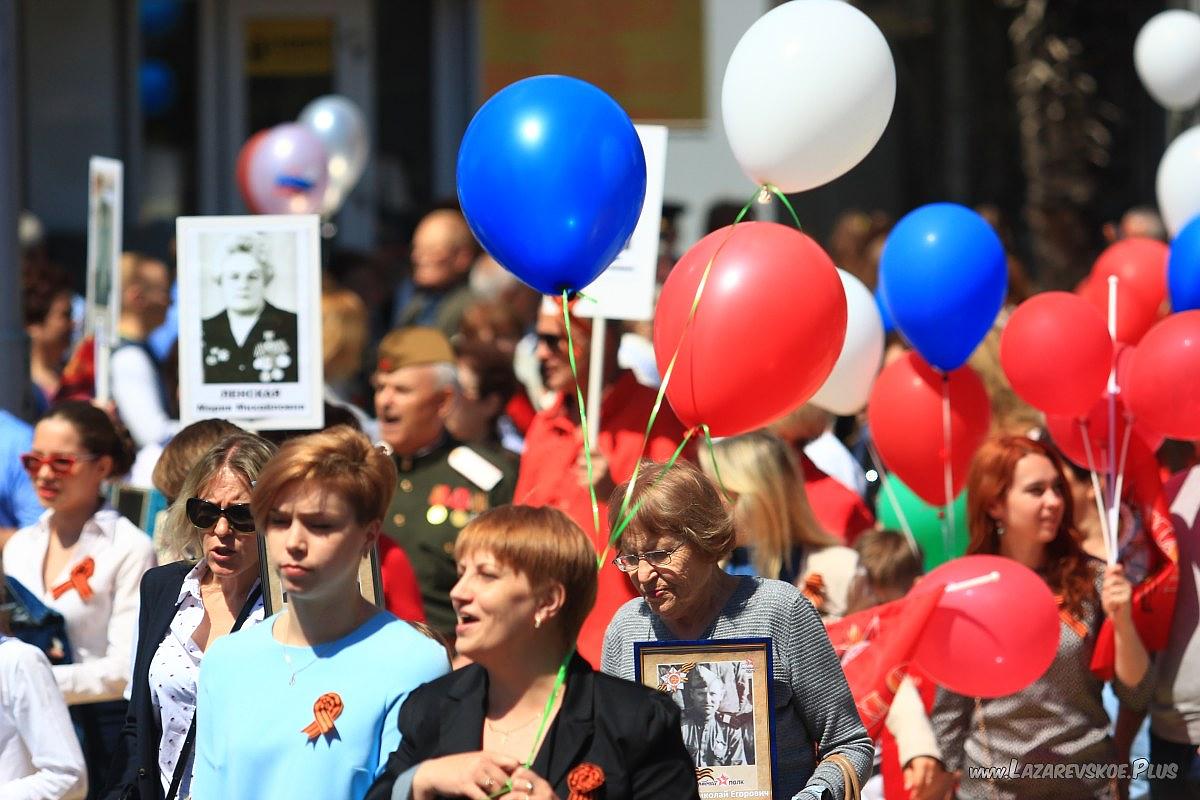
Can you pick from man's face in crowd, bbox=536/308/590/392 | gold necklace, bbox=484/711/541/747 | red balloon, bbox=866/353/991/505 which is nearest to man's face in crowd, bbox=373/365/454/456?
man's face in crowd, bbox=536/308/590/392

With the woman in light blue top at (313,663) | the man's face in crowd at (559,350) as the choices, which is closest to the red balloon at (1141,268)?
the man's face in crowd at (559,350)

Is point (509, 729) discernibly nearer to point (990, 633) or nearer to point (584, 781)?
point (584, 781)

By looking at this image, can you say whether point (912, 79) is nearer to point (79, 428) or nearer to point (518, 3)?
point (518, 3)

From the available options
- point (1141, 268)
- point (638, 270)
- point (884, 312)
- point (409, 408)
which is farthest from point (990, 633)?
point (884, 312)

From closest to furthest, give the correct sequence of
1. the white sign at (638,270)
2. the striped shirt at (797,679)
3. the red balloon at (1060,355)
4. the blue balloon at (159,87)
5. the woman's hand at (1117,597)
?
the striped shirt at (797,679)
the woman's hand at (1117,597)
the red balloon at (1060,355)
the white sign at (638,270)
the blue balloon at (159,87)

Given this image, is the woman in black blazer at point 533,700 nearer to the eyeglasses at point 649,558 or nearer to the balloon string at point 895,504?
the eyeglasses at point 649,558

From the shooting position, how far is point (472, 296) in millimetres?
8805

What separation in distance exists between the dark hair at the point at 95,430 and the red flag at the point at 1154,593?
9.74 feet

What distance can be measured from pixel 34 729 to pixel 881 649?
2092mm

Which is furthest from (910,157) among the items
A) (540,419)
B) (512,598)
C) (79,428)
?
(512,598)

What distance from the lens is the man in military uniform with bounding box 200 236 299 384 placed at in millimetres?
5668

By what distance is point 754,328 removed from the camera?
420 centimetres

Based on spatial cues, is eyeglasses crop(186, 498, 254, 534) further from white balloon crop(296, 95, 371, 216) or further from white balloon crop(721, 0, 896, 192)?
white balloon crop(296, 95, 371, 216)

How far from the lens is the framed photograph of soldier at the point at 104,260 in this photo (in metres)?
6.91
